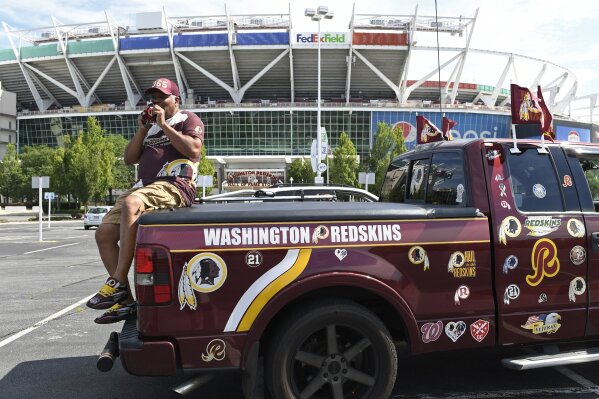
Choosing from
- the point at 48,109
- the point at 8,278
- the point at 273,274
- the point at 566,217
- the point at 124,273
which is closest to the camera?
the point at 273,274

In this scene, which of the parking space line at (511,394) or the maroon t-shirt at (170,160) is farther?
the maroon t-shirt at (170,160)

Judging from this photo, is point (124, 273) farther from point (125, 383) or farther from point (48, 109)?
point (48, 109)

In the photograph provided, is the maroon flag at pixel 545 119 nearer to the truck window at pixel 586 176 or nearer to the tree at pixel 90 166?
the truck window at pixel 586 176

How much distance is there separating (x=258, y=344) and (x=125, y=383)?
1.75 metres

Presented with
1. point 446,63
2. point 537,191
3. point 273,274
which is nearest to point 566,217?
point 537,191

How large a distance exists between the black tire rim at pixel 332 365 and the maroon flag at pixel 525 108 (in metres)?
1.88

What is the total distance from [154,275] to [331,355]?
3.83ft

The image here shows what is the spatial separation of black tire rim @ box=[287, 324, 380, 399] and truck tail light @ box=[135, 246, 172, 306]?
2.80ft

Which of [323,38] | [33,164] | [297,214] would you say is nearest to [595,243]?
[297,214]

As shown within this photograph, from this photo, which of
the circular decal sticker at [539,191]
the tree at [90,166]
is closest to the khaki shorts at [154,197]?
the circular decal sticker at [539,191]

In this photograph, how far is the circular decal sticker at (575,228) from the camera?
3.40m

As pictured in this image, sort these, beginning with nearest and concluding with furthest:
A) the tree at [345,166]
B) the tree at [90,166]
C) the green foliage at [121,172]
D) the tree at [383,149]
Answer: the tree at [90,166] → the tree at [345,166] → the tree at [383,149] → the green foliage at [121,172]

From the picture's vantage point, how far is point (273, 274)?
2.86 meters

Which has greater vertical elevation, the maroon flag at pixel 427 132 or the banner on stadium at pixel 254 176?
the banner on stadium at pixel 254 176
